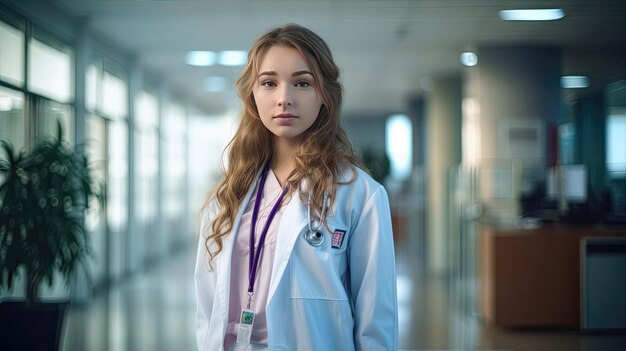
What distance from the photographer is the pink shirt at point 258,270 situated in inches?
55.1

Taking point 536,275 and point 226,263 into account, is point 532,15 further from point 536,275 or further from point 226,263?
point 226,263

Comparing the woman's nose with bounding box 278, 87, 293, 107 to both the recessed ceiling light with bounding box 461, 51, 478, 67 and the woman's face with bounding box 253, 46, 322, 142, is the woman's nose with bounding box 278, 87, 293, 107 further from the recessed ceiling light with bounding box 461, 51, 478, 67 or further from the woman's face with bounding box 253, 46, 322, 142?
the recessed ceiling light with bounding box 461, 51, 478, 67

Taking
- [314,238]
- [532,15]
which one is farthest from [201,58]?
[314,238]

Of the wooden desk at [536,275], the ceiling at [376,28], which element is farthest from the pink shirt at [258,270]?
the wooden desk at [536,275]

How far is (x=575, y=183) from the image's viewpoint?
553cm

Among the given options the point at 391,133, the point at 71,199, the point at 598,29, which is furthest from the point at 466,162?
the point at 391,133

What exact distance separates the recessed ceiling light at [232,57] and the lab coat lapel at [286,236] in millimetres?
6756

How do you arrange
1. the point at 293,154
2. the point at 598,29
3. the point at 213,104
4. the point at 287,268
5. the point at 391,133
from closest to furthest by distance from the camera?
the point at 287,268 → the point at 293,154 → the point at 598,29 → the point at 213,104 → the point at 391,133

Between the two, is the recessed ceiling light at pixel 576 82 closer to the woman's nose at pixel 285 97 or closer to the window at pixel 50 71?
the window at pixel 50 71

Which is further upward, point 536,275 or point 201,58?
point 201,58

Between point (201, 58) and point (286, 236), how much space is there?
743 cm

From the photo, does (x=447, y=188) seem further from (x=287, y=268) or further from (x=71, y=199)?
(x=287, y=268)

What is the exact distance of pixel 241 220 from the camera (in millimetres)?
1472

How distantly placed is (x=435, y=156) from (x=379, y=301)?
27.3ft
